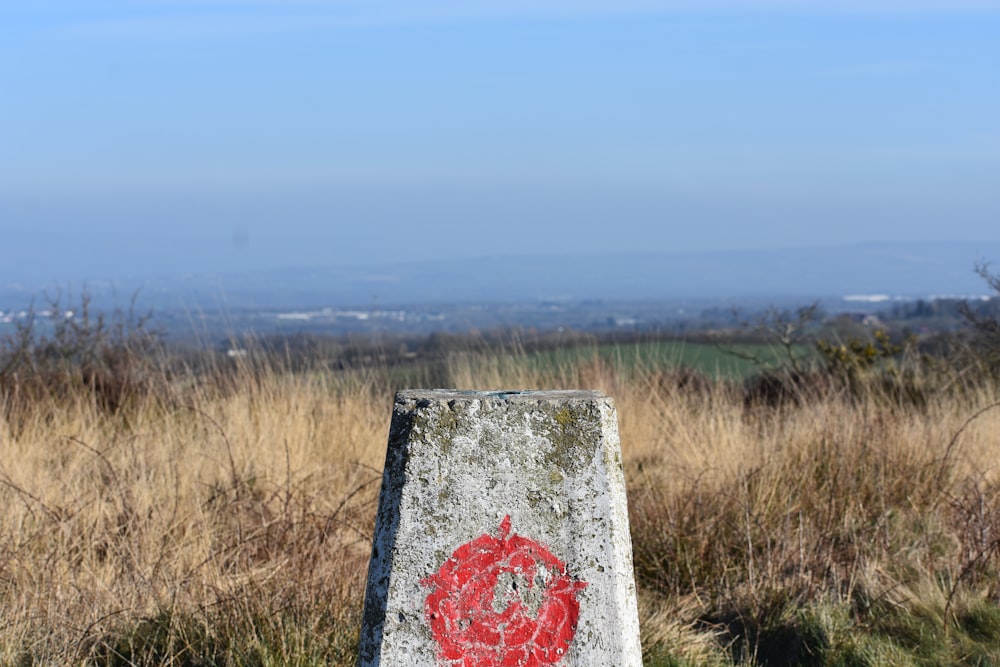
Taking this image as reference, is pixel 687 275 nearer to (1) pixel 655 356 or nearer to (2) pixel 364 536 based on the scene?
(1) pixel 655 356

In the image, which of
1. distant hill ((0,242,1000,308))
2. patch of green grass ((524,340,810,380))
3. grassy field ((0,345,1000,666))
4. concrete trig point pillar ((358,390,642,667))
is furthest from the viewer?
distant hill ((0,242,1000,308))

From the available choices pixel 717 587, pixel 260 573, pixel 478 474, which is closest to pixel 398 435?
pixel 478 474

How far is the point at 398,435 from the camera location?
79.9 inches

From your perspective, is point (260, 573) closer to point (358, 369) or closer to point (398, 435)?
point (398, 435)

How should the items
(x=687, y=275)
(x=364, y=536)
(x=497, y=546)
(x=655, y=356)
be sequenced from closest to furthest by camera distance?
(x=497, y=546), (x=364, y=536), (x=655, y=356), (x=687, y=275)

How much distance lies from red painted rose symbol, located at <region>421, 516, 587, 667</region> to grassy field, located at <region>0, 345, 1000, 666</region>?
4.87 feet

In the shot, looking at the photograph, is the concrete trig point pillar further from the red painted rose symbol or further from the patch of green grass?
the patch of green grass

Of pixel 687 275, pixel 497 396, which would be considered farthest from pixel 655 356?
pixel 687 275

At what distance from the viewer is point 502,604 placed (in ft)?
6.53

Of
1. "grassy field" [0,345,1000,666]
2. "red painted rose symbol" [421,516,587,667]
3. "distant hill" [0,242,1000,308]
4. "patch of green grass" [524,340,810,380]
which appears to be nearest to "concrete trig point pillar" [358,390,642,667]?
"red painted rose symbol" [421,516,587,667]

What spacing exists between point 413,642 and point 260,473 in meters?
3.74

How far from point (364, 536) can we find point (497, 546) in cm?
218

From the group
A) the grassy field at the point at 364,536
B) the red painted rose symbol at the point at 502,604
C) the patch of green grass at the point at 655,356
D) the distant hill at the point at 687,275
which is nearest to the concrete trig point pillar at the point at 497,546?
the red painted rose symbol at the point at 502,604

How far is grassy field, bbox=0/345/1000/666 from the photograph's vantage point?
11.8 ft
